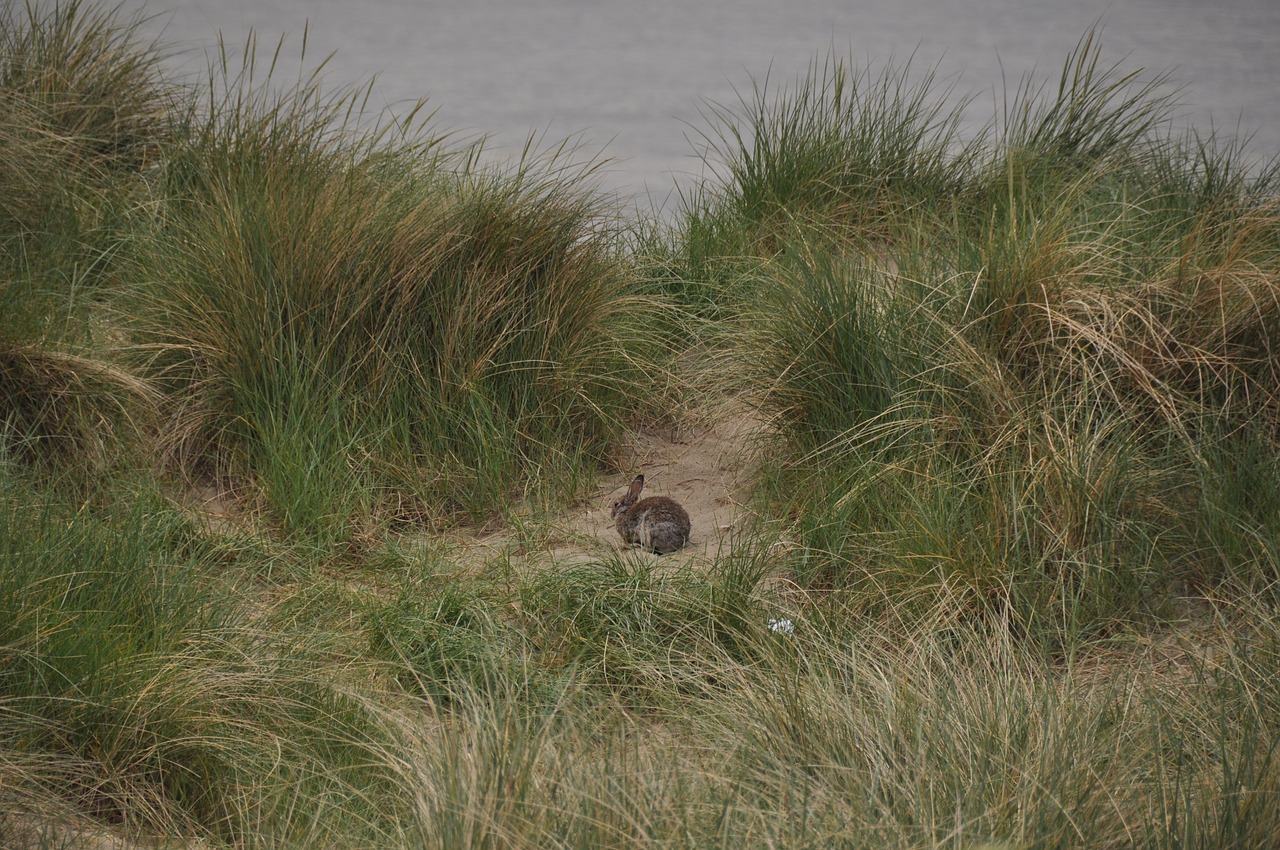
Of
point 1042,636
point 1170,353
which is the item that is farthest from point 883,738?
point 1170,353

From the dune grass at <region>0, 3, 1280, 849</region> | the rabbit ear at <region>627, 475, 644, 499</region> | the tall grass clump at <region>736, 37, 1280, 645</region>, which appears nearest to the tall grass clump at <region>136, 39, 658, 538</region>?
the dune grass at <region>0, 3, 1280, 849</region>

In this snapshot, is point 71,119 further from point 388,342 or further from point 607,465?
point 607,465

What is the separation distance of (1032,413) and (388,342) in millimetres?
2116

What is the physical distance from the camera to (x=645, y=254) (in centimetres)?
533

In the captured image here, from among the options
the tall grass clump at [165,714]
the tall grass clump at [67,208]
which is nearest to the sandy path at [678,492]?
the tall grass clump at [165,714]

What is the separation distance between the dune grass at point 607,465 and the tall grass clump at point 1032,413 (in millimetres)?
18

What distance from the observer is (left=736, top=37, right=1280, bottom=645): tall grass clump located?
11.1ft

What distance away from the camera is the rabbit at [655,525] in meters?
3.78

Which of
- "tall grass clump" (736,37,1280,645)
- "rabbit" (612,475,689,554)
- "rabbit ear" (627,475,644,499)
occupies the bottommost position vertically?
"rabbit" (612,475,689,554)

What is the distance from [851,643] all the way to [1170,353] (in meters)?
1.56

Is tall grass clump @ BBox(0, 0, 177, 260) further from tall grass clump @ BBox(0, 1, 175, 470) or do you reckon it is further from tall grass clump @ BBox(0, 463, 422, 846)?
tall grass clump @ BBox(0, 463, 422, 846)

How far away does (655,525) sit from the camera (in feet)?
12.4

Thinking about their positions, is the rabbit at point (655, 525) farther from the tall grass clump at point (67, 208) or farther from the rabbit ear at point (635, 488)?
the tall grass clump at point (67, 208)

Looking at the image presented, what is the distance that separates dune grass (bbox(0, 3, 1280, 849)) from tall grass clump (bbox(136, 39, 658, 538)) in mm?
18
